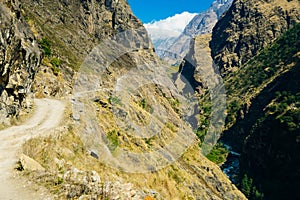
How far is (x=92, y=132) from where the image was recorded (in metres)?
26.8

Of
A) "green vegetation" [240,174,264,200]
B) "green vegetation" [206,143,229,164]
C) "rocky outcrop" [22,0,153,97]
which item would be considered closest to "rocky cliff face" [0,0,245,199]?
"rocky outcrop" [22,0,153,97]

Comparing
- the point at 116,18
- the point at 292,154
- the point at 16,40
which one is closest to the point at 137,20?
the point at 116,18

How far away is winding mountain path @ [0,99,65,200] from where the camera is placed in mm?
11352

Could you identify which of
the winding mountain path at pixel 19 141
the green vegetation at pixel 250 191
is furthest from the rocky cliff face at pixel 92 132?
the green vegetation at pixel 250 191

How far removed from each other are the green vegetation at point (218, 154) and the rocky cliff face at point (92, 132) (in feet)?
153

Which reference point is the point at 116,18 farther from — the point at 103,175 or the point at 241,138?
the point at 103,175

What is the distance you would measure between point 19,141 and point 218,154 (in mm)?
148834

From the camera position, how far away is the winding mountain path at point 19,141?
11352 millimetres

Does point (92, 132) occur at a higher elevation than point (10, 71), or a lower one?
lower

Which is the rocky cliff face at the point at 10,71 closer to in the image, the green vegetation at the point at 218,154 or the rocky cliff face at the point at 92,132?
the rocky cliff face at the point at 92,132

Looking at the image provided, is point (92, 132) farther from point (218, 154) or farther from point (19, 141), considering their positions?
point (218, 154)

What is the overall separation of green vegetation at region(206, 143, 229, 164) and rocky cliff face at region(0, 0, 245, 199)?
46.7 metres

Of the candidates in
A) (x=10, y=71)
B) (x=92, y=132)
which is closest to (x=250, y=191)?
(x=92, y=132)

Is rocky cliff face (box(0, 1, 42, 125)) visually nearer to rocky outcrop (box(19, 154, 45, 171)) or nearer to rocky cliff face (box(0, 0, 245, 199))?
rocky cliff face (box(0, 0, 245, 199))
